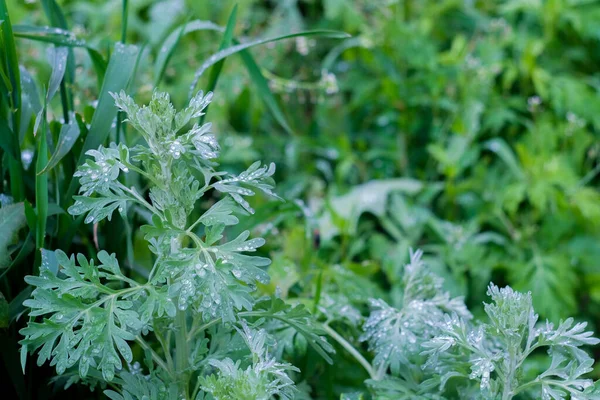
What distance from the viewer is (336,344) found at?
136 cm

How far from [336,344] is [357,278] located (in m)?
0.29

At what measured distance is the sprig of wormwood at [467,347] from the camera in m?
0.94

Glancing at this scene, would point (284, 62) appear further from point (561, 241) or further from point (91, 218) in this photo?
point (91, 218)

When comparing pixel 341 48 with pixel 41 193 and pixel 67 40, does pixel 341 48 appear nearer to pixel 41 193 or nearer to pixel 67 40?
pixel 67 40

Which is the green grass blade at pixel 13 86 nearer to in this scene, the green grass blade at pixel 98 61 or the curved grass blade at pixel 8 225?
the curved grass blade at pixel 8 225

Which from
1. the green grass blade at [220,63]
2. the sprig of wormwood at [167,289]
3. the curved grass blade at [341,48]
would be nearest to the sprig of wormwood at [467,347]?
the sprig of wormwood at [167,289]

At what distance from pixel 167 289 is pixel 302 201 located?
127 centimetres

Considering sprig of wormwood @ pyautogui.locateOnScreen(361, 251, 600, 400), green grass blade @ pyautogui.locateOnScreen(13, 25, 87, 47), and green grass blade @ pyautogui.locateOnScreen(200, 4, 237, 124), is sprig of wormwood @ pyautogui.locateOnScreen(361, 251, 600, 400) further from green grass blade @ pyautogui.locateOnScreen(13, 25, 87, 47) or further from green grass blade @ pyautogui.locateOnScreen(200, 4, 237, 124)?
green grass blade @ pyautogui.locateOnScreen(13, 25, 87, 47)

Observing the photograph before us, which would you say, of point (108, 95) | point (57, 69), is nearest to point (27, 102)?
point (57, 69)

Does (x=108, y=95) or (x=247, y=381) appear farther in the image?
(x=108, y=95)

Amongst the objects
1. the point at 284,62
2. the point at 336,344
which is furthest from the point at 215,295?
the point at 284,62

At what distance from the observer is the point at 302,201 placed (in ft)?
7.06

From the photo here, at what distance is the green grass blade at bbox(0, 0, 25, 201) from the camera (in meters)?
1.12

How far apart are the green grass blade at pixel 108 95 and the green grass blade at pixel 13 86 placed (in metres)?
0.09
